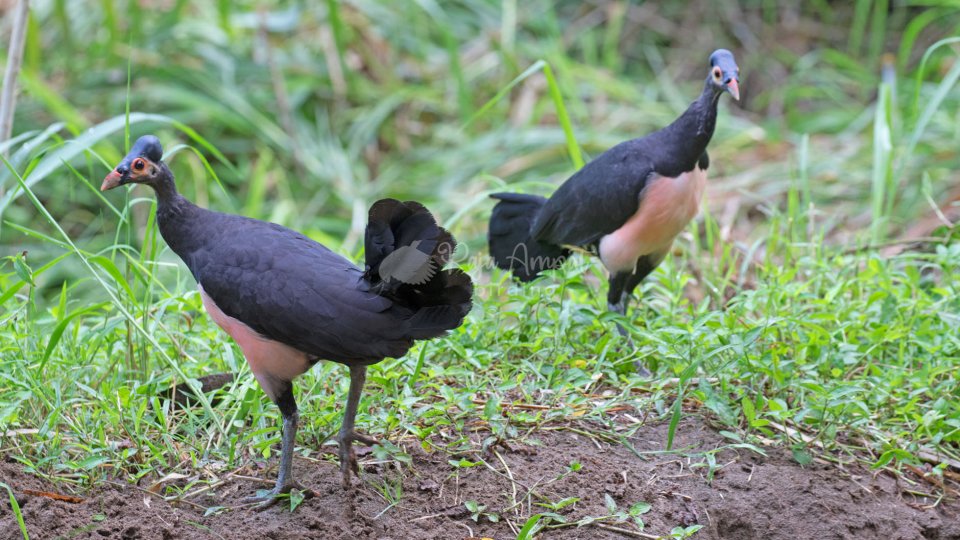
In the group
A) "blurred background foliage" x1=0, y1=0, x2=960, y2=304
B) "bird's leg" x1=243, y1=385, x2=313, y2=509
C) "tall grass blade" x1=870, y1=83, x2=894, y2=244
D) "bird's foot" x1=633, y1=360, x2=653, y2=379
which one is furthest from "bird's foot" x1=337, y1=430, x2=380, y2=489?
"blurred background foliage" x1=0, y1=0, x2=960, y2=304

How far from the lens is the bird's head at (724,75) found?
3.74 metres

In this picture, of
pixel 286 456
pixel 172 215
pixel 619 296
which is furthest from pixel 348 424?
pixel 619 296

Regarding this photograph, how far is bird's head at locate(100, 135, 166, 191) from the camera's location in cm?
308

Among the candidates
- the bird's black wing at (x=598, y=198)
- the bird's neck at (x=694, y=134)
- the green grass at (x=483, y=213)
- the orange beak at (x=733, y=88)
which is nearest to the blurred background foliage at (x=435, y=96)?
the green grass at (x=483, y=213)

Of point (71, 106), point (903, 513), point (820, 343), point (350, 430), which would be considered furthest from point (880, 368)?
point (71, 106)

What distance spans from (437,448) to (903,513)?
1407 mm

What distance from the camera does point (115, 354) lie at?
12.2ft

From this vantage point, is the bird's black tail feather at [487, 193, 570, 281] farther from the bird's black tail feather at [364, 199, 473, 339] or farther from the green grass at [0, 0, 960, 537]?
the bird's black tail feather at [364, 199, 473, 339]

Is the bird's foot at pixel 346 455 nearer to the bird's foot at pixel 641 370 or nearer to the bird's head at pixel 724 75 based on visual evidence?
the bird's foot at pixel 641 370

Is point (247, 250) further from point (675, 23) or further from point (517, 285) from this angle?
point (675, 23)

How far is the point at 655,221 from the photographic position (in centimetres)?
391

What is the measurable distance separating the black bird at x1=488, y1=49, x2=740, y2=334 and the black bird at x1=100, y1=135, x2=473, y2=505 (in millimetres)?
1226

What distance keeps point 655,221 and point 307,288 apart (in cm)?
148

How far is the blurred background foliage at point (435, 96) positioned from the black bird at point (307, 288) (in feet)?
9.39
